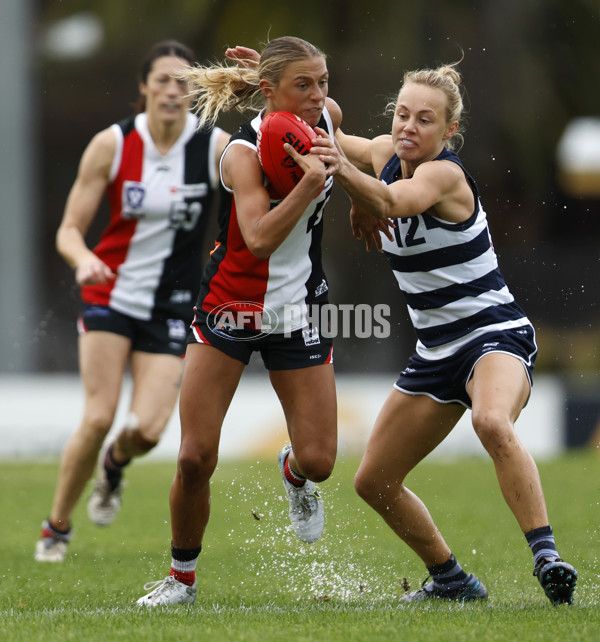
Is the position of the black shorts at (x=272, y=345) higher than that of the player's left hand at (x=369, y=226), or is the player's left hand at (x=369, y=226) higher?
the player's left hand at (x=369, y=226)

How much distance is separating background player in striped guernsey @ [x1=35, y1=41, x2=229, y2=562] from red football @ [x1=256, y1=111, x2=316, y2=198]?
6.43 ft

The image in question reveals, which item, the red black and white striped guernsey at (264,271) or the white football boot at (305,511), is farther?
the white football boot at (305,511)

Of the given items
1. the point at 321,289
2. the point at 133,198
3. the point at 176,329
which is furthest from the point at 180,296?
the point at 321,289

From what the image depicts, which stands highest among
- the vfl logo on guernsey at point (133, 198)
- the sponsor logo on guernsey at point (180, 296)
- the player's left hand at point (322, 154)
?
the player's left hand at point (322, 154)

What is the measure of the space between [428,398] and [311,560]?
1.12 meters

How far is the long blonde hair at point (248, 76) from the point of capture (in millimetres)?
4418

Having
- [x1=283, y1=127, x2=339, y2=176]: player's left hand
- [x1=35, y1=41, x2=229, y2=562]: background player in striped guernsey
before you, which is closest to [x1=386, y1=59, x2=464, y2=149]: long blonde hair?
[x1=283, y1=127, x2=339, y2=176]: player's left hand

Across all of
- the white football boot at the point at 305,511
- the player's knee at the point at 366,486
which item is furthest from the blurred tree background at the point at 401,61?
the player's knee at the point at 366,486

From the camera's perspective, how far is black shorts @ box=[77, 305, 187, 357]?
620 cm

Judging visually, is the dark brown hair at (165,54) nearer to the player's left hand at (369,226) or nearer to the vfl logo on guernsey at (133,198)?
the vfl logo on guernsey at (133,198)

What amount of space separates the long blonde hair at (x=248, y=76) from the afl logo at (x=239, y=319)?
77 cm

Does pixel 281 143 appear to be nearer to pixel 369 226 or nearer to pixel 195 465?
pixel 369 226

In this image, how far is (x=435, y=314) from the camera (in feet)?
15.3

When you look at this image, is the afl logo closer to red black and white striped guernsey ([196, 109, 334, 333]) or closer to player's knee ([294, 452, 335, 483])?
red black and white striped guernsey ([196, 109, 334, 333])
